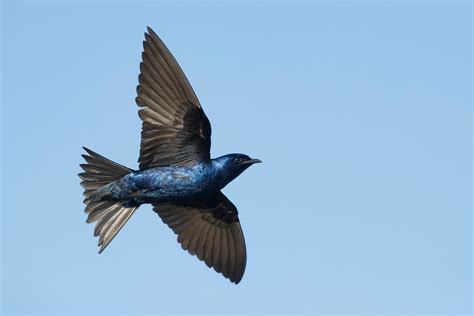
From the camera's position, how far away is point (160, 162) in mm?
15125

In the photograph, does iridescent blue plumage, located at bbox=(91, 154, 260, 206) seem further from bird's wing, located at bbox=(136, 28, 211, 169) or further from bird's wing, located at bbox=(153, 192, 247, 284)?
bird's wing, located at bbox=(153, 192, 247, 284)

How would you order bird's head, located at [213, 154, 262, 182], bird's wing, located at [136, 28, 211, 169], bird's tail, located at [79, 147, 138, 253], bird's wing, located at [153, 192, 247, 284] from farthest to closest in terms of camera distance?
bird's wing, located at [153, 192, 247, 284] → bird's tail, located at [79, 147, 138, 253] → bird's wing, located at [136, 28, 211, 169] → bird's head, located at [213, 154, 262, 182]

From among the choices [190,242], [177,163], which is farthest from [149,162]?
[190,242]

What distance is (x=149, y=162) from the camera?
1520 cm

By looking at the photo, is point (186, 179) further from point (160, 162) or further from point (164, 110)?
point (164, 110)

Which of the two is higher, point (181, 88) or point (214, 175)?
point (181, 88)

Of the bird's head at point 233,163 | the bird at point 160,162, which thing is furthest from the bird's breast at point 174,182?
the bird's head at point 233,163

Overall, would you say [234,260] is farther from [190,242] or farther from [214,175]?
[214,175]

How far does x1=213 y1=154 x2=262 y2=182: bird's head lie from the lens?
14.9m

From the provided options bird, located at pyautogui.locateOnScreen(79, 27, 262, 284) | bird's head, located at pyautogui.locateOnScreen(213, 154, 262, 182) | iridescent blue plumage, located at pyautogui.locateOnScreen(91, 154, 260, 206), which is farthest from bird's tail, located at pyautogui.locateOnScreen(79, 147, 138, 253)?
bird's head, located at pyautogui.locateOnScreen(213, 154, 262, 182)

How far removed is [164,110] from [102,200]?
55.6 inches

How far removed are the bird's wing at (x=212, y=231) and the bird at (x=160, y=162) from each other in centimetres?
79

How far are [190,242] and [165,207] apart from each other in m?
0.62

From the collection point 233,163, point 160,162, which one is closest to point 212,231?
point 160,162
